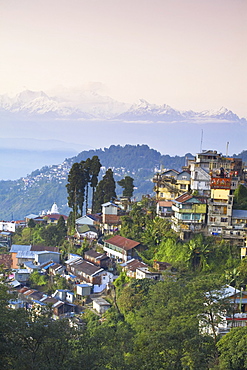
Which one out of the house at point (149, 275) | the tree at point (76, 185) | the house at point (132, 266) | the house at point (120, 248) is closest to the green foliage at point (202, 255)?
the house at point (149, 275)

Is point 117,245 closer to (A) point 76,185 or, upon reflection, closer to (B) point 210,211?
(B) point 210,211

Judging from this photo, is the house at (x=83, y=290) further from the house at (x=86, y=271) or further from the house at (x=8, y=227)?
the house at (x=8, y=227)

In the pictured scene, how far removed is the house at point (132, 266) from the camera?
2336cm

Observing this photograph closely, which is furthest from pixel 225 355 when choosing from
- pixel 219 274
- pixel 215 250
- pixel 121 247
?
pixel 121 247

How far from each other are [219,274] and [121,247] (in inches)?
225

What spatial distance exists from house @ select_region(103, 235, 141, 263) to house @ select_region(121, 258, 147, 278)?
624 mm

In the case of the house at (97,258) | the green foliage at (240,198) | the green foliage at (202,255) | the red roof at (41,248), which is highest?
the green foliage at (240,198)

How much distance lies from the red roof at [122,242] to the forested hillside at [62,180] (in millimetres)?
48931

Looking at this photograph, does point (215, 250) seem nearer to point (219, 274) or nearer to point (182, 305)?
point (219, 274)

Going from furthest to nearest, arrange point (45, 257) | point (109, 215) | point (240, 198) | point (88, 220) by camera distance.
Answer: point (88, 220), point (109, 215), point (45, 257), point (240, 198)

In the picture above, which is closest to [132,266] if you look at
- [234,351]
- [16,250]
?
[16,250]

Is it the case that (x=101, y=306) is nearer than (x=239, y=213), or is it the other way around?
(x=101, y=306)

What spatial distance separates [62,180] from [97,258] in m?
62.5

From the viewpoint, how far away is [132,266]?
23.7 metres
